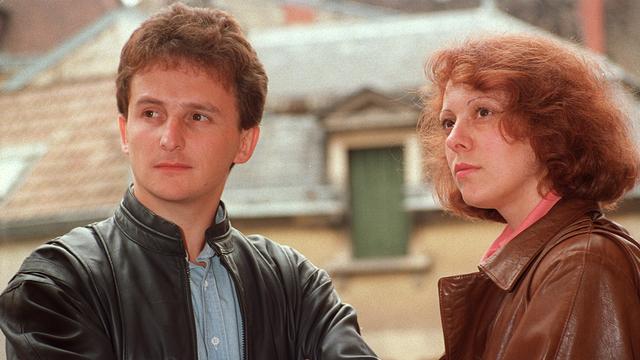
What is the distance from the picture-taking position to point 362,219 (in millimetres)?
11773

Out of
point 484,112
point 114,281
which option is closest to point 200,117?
point 114,281

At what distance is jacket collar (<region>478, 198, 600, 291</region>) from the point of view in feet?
4.32

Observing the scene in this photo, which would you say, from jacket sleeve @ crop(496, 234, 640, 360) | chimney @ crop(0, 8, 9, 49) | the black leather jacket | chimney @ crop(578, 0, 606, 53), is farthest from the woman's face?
chimney @ crop(0, 8, 9, 49)

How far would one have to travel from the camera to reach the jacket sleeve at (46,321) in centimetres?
120

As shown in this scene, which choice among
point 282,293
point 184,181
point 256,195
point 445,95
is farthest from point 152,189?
point 256,195

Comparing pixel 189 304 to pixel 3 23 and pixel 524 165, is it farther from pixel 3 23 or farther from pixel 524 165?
pixel 3 23

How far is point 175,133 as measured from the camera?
133cm

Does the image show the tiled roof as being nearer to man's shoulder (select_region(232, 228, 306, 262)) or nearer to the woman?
man's shoulder (select_region(232, 228, 306, 262))

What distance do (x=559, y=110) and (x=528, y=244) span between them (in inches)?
6.8

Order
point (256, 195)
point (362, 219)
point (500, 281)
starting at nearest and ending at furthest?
point (500, 281)
point (256, 195)
point (362, 219)

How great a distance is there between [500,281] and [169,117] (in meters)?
0.46

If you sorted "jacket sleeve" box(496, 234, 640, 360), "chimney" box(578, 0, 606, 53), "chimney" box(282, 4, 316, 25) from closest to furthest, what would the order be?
"jacket sleeve" box(496, 234, 640, 360) → "chimney" box(578, 0, 606, 53) → "chimney" box(282, 4, 316, 25)

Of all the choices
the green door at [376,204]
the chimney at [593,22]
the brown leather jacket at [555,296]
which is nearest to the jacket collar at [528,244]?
the brown leather jacket at [555,296]

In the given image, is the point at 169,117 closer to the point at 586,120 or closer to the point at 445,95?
the point at 445,95
